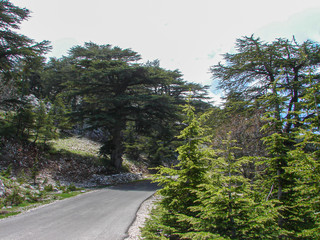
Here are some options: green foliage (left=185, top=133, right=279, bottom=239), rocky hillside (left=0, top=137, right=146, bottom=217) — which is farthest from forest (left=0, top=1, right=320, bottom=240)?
rocky hillside (left=0, top=137, right=146, bottom=217)

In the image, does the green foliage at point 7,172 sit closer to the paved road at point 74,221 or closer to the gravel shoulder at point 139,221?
the paved road at point 74,221

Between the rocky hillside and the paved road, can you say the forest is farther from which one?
the paved road

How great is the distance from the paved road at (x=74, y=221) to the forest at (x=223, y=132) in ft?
7.79

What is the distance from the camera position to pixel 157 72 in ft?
63.2

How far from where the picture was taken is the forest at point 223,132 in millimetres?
3754

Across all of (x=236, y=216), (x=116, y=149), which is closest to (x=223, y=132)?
(x=236, y=216)

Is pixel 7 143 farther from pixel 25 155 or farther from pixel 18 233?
pixel 18 233

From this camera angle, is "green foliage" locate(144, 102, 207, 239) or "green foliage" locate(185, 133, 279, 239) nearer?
"green foliage" locate(185, 133, 279, 239)

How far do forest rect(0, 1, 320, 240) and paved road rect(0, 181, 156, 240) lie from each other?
237 centimetres

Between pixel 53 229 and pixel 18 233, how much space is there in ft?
3.13

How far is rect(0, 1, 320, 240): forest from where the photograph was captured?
3754 millimetres

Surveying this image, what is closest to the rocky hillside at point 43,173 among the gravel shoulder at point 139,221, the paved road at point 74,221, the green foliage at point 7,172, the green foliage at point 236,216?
the green foliage at point 7,172

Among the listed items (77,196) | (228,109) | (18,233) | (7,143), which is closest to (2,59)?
(7,143)

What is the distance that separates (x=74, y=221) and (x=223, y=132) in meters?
7.68
